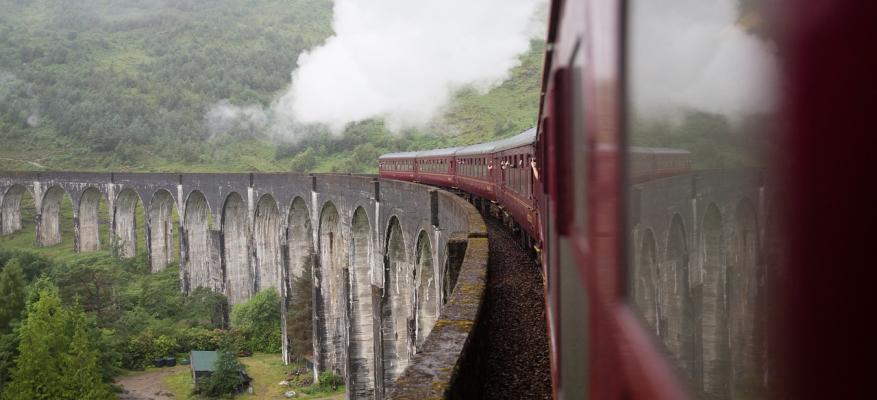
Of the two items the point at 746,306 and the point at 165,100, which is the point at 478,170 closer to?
the point at 746,306

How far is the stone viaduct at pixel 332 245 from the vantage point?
8758 millimetres

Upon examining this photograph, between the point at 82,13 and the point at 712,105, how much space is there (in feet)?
444

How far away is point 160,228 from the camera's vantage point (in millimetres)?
34625

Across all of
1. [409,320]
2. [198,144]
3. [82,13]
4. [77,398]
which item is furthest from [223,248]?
[82,13]

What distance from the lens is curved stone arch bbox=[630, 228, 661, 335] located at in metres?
0.94

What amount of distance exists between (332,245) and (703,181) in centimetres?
2120

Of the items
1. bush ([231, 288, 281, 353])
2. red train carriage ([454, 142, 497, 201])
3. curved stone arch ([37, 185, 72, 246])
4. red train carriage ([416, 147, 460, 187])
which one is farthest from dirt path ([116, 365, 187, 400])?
curved stone arch ([37, 185, 72, 246])

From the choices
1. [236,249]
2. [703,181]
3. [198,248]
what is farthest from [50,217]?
[703,181]

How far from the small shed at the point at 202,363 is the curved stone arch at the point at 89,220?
1597 centimetres

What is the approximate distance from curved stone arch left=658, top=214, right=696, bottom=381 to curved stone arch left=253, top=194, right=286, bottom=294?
77.4ft

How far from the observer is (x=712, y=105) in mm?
656

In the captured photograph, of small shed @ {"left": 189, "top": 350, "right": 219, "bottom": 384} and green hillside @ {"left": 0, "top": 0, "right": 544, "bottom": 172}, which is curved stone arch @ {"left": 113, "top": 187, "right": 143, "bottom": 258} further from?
green hillside @ {"left": 0, "top": 0, "right": 544, "bottom": 172}

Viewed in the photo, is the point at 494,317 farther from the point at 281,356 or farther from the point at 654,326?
the point at 281,356

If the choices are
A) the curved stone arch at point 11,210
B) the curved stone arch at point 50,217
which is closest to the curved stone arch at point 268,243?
the curved stone arch at point 50,217
